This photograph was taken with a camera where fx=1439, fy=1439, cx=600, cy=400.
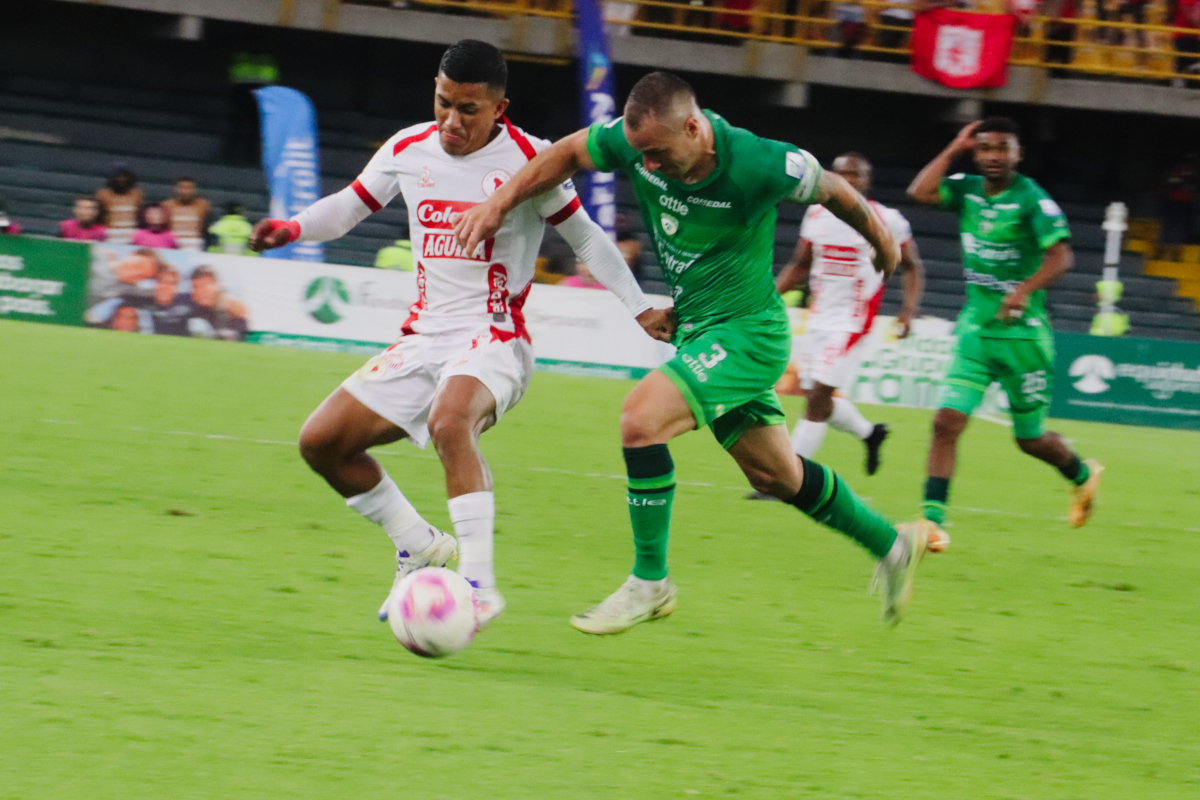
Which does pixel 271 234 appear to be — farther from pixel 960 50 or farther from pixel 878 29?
pixel 878 29

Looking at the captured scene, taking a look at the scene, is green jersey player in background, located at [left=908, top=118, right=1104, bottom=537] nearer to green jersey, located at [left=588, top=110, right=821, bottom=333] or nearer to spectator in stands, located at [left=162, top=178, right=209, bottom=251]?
green jersey, located at [left=588, top=110, right=821, bottom=333]

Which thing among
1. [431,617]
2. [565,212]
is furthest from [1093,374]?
[431,617]

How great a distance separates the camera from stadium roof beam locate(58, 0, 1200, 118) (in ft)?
74.7

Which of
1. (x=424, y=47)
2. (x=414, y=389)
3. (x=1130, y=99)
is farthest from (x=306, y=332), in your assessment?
(x=1130, y=99)

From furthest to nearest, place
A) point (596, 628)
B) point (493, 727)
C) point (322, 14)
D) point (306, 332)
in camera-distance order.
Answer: point (322, 14) < point (306, 332) < point (596, 628) < point (493, 727)

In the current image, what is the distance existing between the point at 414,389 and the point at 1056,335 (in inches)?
517

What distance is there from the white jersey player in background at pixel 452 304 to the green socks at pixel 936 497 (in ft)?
9.66

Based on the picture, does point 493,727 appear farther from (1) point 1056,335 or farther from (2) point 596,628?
(1) point 1056,335

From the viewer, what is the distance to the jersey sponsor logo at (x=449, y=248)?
5.41m

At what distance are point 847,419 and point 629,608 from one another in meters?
5.01

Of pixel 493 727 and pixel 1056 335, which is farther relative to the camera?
pixel 1056 335

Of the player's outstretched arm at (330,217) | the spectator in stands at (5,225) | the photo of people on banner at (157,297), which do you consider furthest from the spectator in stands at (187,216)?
the player's outstretched arm at (330,217)

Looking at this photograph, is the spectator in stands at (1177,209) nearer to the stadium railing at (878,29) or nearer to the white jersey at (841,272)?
the stadium railing at (878,29)

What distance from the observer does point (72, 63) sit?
24.5 m
